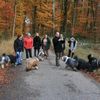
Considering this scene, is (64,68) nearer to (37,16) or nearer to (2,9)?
(2,9)

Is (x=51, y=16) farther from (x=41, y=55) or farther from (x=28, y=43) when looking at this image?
(x=28, y=43)

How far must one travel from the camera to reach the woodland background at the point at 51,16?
6638cm

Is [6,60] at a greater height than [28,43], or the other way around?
[28,43]

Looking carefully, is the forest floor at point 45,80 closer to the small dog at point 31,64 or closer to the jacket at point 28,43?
the small dog at point 31,64

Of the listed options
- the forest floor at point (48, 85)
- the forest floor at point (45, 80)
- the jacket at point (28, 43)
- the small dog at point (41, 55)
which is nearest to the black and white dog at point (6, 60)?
the forest floor at point (45, 80)

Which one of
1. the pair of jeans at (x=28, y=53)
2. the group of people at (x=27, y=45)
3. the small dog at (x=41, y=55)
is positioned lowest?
the small dog at (x=41, y=55)

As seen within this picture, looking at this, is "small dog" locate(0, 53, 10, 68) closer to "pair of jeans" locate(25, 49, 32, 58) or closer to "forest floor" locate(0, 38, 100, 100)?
"forest floor" locate(0, 38, 100, 100)

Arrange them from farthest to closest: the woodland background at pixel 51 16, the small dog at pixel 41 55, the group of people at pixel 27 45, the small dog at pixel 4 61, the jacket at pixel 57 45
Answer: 1. the woodland background at pixel 51 16
2. the small dog at pixel 41 55
3. the group of people at pixel 27 45
4. the jacket at pixel 57 45
5. the small dog at pixel 4 61

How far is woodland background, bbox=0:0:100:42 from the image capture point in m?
66.4

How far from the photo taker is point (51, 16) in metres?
70.1

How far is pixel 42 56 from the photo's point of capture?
101 feet

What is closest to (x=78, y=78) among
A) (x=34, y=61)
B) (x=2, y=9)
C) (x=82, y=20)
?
(x=34, y=61)

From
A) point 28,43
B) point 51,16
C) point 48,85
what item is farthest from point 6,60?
point 51,16

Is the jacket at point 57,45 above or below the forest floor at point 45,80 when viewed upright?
above
